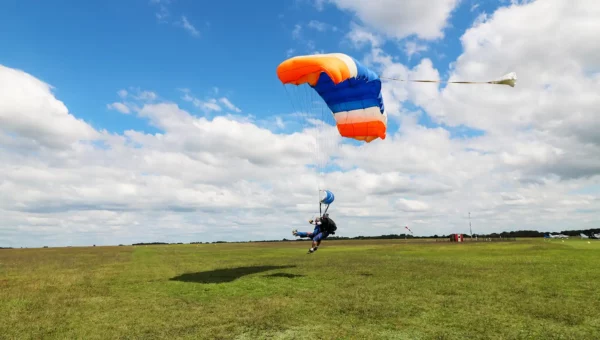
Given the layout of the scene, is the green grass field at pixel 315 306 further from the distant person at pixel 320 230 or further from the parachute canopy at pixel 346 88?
the parachute canopy at pixel 346 88

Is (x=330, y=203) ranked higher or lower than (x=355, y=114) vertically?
lower

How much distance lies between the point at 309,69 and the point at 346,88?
273cm

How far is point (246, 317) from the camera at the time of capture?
432 inches

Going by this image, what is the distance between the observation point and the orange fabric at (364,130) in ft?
59.0

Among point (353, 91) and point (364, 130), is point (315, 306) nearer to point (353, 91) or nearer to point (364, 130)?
point (364, 130)

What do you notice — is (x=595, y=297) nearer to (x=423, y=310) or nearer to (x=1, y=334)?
(x=423, y=310)

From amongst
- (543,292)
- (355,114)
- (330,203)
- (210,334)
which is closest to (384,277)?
(330,203)

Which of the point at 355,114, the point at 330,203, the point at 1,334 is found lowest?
the point at 1,334

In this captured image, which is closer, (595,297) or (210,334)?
(210,334)

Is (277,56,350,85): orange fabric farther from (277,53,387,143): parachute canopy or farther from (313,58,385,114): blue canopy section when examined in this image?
(313,58,385,114): blue canopy section

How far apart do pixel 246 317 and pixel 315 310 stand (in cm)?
211

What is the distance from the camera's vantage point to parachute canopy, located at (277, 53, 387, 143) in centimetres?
1532

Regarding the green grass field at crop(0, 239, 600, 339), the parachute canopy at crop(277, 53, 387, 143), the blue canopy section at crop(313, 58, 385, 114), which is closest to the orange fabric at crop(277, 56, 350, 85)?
the parachute canopy at crop(277, 53, 387, 143)

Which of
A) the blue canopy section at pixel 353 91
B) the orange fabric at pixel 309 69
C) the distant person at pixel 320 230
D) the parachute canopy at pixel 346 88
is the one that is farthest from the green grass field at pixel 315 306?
the orange fabric at pixel 309 69
